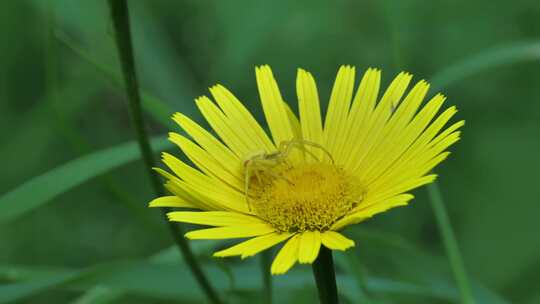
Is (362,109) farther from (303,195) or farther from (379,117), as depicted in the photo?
(303,195)

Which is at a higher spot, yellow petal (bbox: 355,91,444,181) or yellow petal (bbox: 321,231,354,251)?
yellow petal (bbox: 355,91,444,181)

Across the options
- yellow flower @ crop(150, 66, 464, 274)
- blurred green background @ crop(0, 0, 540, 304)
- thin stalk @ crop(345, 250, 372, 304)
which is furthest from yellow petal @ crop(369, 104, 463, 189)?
blurred green background @ crop(0, 0, 540, 304)

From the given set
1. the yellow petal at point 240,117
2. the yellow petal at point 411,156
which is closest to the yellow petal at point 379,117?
the yellow petal at point 411,156

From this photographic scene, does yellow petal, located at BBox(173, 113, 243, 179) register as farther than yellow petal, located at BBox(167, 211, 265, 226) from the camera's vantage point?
Yes

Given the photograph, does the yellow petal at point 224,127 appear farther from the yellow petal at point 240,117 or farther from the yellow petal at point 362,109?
the yellow petal at point 362,109

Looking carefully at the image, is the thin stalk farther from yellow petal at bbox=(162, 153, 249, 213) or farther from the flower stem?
the flower stem

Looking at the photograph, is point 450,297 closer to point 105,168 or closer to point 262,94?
point 262,94
